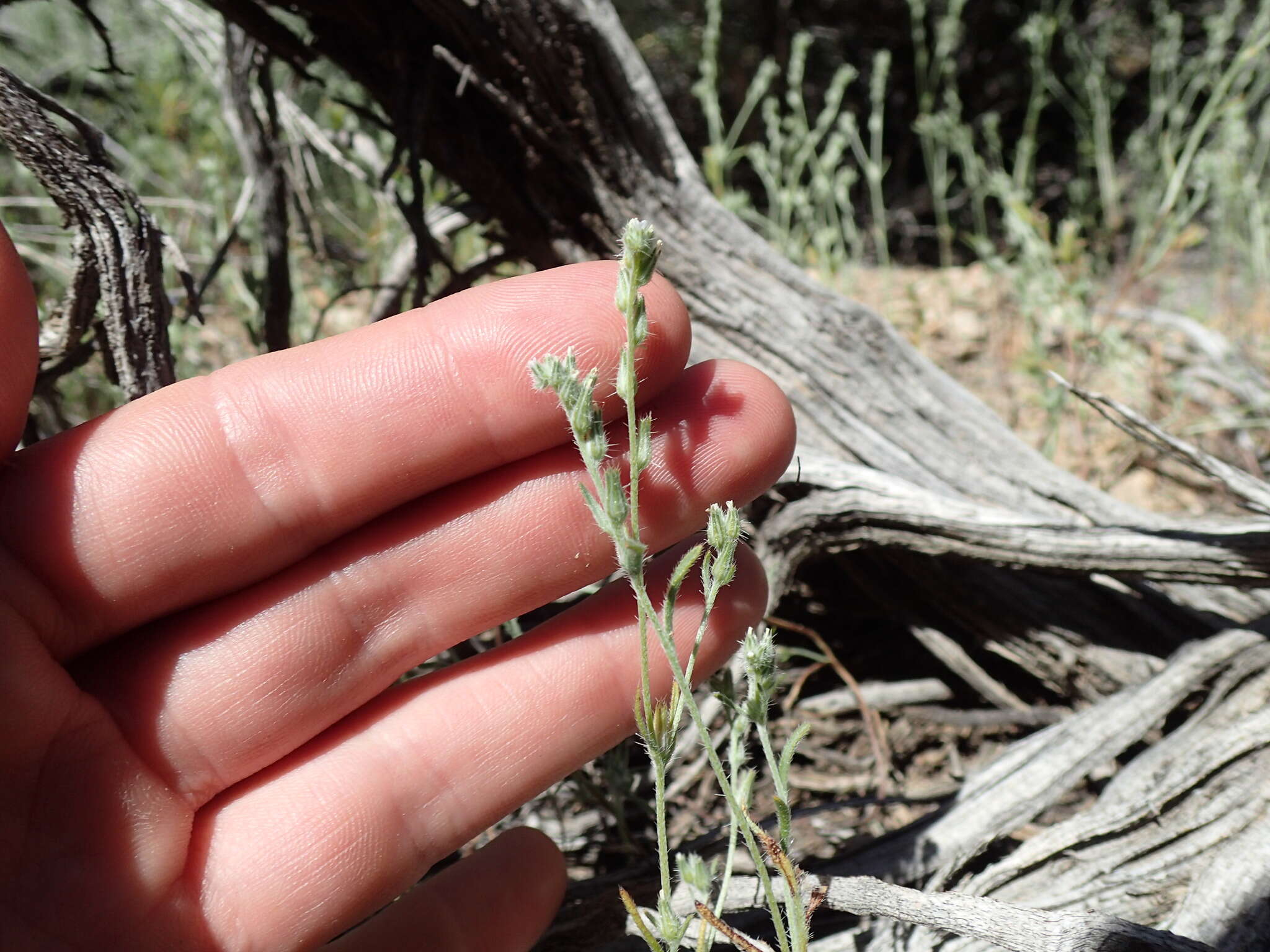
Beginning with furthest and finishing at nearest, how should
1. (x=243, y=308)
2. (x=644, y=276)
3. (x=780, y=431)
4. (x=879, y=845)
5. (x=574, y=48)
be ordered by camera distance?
(x=243, y=308)
(x=574, y=48)
(x=879, y=845)
(x=780, y=431)
(x=644, y=276)

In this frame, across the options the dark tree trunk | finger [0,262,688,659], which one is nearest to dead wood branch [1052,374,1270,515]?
the dark tree trunk

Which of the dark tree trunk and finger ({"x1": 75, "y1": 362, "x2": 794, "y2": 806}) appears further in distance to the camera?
the dark tree trunk

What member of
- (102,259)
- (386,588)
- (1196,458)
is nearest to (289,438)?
(386,588)

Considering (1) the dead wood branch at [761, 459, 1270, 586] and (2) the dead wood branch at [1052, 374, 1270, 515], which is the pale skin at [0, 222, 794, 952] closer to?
(1) the dead wood branch at [761, 459, 1270, 586]

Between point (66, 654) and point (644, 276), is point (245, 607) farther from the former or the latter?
point (644, 276)

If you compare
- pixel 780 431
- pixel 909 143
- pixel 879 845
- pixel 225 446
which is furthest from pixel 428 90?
pixel 909 143

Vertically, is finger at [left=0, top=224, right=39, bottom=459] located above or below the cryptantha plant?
above

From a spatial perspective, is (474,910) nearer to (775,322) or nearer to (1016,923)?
(1016,923)
